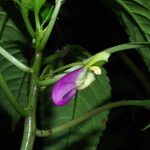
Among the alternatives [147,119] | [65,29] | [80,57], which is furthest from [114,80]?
[80,57]

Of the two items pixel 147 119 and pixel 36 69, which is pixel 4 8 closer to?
pixel 36 69

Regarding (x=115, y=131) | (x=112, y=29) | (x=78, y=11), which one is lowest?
(x=115, y=131)

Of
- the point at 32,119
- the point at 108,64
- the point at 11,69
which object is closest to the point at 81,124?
the point at 11,69

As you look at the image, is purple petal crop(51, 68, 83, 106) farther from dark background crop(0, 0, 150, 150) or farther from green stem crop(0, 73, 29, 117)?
dark background crop(0, 0, 150, 150)

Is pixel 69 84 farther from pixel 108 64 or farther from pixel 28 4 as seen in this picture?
pixel 108 64

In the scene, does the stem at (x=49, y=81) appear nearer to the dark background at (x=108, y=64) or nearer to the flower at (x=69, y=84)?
the flower at (x=69, y=84)

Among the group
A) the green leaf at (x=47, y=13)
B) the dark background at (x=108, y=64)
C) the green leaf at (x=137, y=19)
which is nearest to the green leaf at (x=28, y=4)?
the green leaf at (x=47, y=13)
